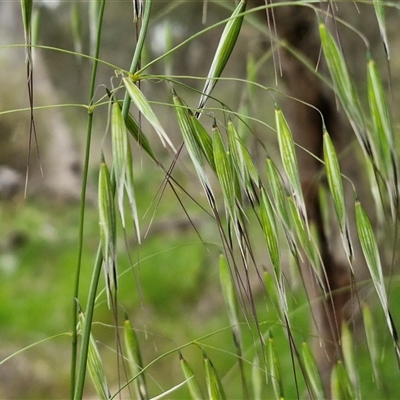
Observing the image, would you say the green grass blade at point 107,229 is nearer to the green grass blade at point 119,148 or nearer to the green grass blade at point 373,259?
the green grass blade at point 119,148

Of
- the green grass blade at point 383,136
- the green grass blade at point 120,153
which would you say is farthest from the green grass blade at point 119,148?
the green grass blade at point 383,136

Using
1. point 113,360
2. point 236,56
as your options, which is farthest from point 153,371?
point 236,56

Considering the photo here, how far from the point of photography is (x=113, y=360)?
1055mm

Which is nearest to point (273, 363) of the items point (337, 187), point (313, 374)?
point (313, 374)

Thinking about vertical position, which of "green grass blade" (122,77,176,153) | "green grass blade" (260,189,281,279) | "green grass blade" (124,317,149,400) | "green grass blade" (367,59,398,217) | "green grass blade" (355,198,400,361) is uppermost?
"green grass blade" (122,77,176,153)

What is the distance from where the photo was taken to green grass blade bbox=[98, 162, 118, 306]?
0.21 meters

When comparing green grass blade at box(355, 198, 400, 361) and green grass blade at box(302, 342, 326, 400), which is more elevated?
green grass blade at box(355, 198, 400, 361)

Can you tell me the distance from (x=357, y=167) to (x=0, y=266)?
0.98 m

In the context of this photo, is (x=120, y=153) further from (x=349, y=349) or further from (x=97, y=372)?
(x=349, y=349)

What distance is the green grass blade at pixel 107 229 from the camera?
0.70 ft

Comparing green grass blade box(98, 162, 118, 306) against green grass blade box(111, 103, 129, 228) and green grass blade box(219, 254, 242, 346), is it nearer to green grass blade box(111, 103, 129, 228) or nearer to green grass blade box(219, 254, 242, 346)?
green grass blade box(111, 103, 129, 228)

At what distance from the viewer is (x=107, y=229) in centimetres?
22

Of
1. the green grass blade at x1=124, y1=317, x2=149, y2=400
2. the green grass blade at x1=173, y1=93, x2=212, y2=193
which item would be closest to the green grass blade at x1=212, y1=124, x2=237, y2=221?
the green grass blade at x1=173, y1=93, x2=212, y2=193

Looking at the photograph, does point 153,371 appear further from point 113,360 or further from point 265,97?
point 265,97
